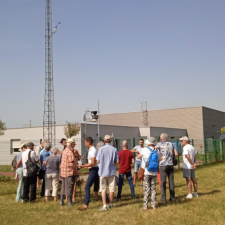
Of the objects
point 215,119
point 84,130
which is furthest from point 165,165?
point 215,119

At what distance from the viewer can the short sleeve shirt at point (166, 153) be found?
359 inches

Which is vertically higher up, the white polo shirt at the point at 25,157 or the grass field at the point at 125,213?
the white polo shirt at the point at 25,157

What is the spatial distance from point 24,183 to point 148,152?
156 inches

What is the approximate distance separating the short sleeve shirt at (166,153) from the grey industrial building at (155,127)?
22.0 meters

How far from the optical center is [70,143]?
9148 millimetres

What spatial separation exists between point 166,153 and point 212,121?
166 feet

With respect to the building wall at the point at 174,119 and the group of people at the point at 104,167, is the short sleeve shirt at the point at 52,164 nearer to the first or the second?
the group of people at the point at 104,167

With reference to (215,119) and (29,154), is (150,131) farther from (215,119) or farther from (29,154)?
(29,154)

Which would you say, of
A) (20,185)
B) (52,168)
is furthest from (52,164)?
(20,185)

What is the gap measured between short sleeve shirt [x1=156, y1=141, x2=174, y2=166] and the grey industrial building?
21956 mm

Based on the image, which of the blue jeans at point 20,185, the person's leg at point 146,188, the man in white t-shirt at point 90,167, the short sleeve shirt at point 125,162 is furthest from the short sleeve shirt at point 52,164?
the person's leg at point 146,188

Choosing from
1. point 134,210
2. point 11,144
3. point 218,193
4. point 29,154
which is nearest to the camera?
point 134,210

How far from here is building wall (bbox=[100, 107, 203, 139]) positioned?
174ft

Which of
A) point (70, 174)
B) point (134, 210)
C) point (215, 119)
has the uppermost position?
point (215, 119)
